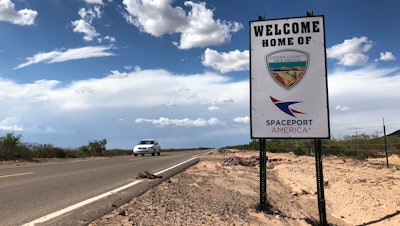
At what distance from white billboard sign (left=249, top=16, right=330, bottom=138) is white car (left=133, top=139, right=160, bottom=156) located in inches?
1037

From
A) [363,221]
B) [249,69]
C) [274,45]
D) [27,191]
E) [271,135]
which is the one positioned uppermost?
Result: [274,45]

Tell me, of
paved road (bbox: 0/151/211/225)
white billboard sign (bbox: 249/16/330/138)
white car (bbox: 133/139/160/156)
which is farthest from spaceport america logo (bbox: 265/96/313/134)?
white car (bbox: 133/139/160/156)

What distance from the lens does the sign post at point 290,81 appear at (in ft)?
23.1

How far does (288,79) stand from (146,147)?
2678 centimetres

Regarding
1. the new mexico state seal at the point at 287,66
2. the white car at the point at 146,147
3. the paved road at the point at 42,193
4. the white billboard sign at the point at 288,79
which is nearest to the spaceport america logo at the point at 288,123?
the white billboard sign at the point at 288,79

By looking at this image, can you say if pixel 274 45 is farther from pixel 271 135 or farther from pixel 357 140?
pixel 357 140

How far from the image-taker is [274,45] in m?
7.26

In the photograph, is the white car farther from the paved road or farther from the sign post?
the sign post

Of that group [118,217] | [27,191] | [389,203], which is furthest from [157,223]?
[389,203]

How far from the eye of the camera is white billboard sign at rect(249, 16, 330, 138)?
705cm

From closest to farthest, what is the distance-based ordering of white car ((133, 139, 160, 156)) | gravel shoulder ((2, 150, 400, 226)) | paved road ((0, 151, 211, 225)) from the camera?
gravel shoulder ((2, 150, 400, 226)) < paved road ((0, 151, 211, 225)) < white car ((133, 139, 160, 156))

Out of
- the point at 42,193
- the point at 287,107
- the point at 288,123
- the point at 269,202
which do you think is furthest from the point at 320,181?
the point at 42,193

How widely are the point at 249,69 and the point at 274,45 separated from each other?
656mm

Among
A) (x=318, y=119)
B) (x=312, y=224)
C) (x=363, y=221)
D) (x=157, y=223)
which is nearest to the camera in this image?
(x=157, y=223)
